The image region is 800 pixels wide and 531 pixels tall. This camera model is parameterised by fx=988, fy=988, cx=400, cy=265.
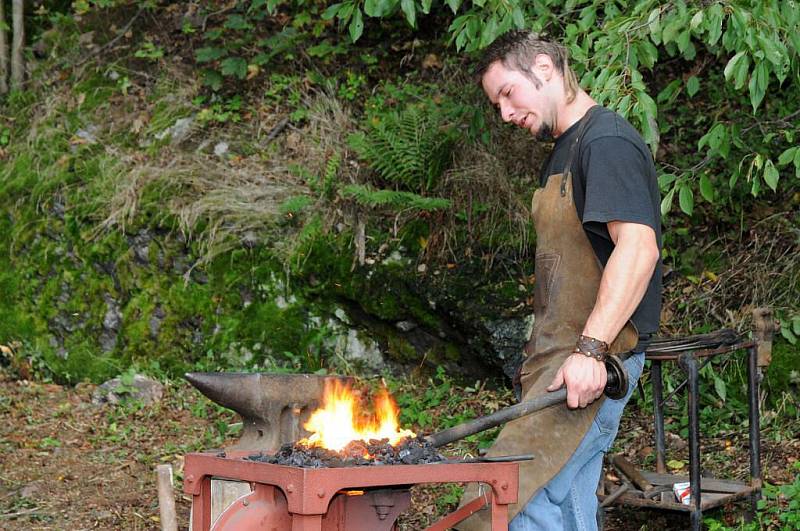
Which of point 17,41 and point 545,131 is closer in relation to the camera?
point 545,131

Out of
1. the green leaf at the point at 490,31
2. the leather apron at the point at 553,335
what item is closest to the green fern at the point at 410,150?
the green leaf at the point at 490,31

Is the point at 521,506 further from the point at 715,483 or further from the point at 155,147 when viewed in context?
the point at 155,147

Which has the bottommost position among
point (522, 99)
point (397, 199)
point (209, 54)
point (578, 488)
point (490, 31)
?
point (578, 488)

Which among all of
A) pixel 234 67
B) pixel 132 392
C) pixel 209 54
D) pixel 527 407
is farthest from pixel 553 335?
pixel 209 54

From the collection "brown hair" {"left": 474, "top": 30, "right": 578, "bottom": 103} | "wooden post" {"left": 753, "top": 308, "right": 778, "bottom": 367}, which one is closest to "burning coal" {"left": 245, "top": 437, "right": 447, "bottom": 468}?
"brown hair" {"left": 474, "top": 30, "right": 578, "bottom": 103}

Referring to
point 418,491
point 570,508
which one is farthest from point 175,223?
point 570,508

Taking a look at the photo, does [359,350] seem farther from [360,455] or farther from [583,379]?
[360,455]

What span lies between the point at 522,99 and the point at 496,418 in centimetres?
117

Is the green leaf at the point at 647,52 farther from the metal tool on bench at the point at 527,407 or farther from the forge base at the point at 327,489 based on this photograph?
the forge base at the point at 327,489

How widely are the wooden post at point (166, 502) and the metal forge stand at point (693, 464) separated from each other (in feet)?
6.81

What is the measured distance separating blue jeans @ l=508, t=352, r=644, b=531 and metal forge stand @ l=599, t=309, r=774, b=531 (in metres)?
1.28

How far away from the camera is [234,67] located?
8.51 meters

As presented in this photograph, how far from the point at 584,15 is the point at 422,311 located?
267 centimetres

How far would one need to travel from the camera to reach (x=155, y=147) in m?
8.36
